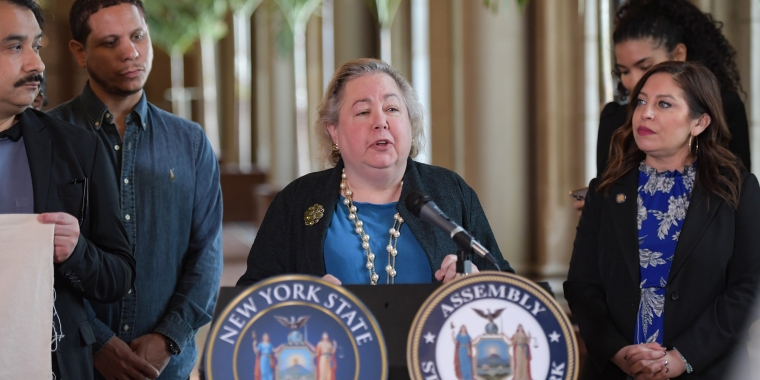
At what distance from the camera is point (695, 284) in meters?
2.38

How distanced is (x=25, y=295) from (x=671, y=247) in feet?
5.77

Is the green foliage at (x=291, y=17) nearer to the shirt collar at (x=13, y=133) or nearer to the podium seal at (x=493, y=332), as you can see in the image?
the shirt collar at (x=13, y=133)

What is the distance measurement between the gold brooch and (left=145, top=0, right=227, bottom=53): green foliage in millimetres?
12001

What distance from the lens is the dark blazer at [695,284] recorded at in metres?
2.35

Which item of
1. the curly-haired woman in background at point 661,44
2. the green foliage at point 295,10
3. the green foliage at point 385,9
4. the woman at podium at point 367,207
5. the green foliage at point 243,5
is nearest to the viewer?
the woman at podium at point 367,207

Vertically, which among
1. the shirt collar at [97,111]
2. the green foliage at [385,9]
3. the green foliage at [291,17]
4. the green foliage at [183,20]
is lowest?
the shirt collar at [97,111]

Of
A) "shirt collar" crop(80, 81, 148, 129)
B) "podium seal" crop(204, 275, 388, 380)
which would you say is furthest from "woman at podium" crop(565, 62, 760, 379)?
"shirt collar" crop(80, 81, 148, 129)

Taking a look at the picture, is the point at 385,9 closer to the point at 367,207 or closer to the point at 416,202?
the point at 367,207

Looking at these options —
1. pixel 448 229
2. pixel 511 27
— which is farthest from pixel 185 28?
pixel 448 229

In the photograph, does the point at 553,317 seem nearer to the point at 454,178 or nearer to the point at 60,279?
the point at 454,178

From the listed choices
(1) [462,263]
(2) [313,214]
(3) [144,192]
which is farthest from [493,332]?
(3) [144,192]

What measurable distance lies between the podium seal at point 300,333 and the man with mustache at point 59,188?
66 centimetres

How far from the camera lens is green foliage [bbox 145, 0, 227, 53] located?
45.7ft

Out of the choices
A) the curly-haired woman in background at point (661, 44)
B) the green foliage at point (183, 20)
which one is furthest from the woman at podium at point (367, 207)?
the green foliage at point (183, 20)
